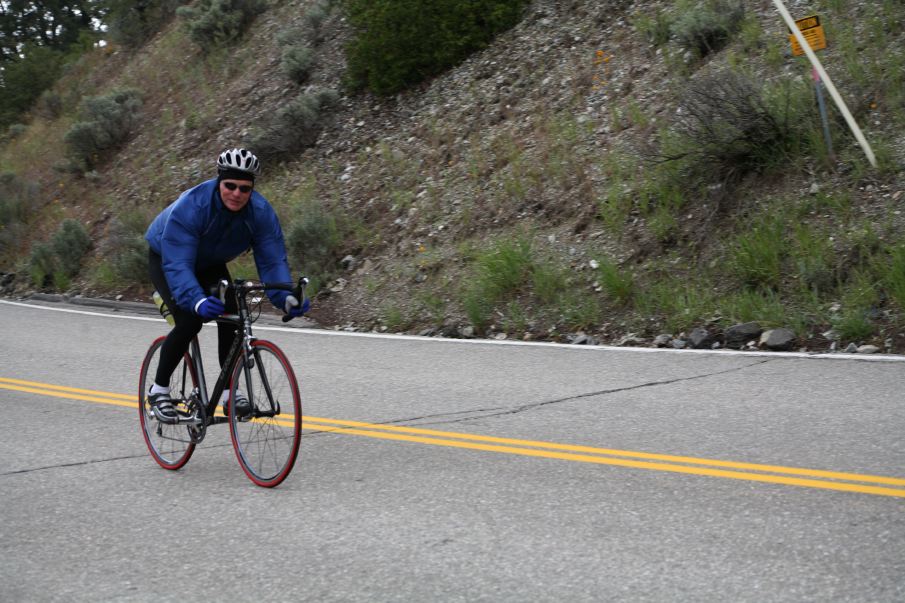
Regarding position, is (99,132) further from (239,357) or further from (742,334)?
(239,357)

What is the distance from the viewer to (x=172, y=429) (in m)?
6.89

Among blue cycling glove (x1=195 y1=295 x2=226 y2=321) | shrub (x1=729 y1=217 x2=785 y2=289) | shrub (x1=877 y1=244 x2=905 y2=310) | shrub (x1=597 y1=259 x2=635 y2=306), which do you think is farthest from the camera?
shrub (x1=597 y1=259 x2=635 y2=306)

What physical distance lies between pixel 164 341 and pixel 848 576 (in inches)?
176

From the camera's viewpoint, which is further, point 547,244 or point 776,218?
point 547,244

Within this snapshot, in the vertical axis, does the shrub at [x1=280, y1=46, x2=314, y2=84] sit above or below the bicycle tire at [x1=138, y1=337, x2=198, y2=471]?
above

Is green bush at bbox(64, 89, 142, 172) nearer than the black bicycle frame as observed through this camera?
No

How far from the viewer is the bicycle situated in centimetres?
597

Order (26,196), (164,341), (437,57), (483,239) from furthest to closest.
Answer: (26,196)
(437,57)
(483,239)
(164,341)

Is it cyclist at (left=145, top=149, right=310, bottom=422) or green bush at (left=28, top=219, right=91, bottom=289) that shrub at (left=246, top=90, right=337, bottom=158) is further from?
cyclist at (left=145, top=149, right=310, bottom=422)

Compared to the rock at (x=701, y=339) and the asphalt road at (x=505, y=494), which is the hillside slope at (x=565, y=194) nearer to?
the rock at (x=701, y=339)

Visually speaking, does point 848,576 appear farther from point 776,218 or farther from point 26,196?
point 26,196

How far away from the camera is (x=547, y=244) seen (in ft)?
43.9

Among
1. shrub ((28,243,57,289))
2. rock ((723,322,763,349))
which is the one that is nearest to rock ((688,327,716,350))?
rock ((723,322,763,349))

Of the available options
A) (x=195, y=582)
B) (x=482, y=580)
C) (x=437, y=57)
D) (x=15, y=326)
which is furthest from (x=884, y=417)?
(x=437, y=57)
